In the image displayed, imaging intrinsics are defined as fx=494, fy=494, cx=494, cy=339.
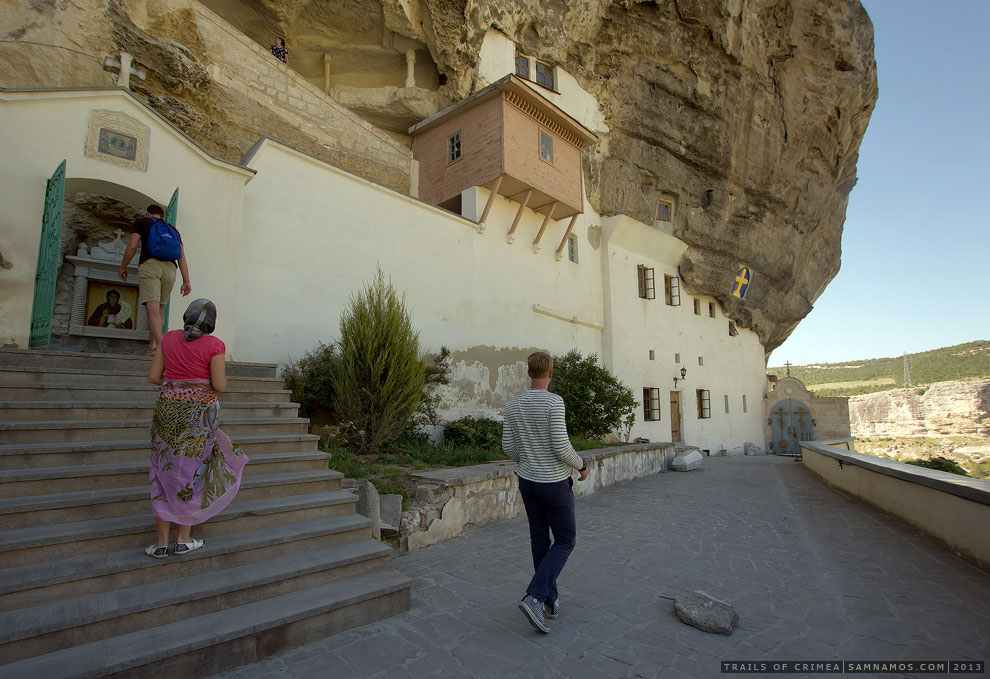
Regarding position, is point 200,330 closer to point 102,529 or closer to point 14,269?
point 102,529

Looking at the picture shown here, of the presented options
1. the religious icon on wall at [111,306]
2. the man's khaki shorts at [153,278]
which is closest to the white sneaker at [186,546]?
the man's khaki shorts at [153,278]

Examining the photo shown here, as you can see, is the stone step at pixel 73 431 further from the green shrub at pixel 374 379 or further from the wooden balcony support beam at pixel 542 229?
the wooden balcony support beam at pixel 542 229

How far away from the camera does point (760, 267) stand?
22.1 m

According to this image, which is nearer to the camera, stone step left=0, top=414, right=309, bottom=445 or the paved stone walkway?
the paved stone walkway

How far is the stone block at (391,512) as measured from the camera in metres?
4.54

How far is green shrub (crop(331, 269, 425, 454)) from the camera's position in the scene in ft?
22.7

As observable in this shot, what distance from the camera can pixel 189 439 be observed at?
294 centimetres

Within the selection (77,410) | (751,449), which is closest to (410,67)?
(77,410)

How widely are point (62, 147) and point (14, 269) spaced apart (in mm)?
1433

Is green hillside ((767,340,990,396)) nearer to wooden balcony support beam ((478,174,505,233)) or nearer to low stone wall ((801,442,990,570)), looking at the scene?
wooden balcony support beam ((478,174,505,233))

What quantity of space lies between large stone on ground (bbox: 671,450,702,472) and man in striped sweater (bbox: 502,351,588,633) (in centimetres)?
968

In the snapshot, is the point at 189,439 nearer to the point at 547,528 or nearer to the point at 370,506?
the point at 370,506

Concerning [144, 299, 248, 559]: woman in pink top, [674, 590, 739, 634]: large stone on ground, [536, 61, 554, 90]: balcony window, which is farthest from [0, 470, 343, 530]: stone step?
[536, 61, 554, 90]: balcony window

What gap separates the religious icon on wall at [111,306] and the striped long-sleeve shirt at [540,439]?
7466mm
